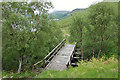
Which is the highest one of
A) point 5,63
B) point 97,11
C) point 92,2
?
point 92,2

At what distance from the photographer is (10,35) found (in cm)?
969

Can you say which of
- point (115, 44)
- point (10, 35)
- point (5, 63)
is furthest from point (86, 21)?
point (5, 63)

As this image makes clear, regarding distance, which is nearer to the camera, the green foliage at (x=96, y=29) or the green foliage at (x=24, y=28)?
the green foliage at (x=24, y=28)

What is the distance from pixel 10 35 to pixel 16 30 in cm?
96

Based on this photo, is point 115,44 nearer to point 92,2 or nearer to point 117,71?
point 92,2

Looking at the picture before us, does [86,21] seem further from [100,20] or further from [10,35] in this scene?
[10,35]

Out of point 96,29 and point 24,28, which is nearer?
point 24,28

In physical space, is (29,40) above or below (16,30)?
below

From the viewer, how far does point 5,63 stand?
12.6m

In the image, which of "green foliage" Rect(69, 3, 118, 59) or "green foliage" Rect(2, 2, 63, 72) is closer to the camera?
"green foliage" Rect(2, 2, 63, 72)

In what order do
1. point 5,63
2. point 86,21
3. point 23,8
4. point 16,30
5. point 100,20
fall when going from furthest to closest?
point 5,63 < point 86,21 < point 23,8 < point 100,20 < point 16,30

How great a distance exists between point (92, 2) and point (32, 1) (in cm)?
676

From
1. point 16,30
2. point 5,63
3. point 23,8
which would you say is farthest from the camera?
point 5,63

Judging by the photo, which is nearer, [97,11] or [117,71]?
[117,71]
